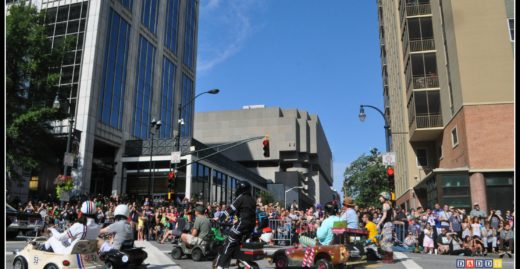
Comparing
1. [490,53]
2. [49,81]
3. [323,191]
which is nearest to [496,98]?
[490,53]

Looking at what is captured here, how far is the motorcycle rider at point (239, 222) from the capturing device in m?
8.56

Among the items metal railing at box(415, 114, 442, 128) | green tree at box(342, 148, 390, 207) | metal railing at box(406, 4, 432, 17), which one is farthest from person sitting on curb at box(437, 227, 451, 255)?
green tree at box(342, 148, 390, 207)

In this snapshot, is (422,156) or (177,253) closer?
(177,253)

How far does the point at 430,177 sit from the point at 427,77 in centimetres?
833

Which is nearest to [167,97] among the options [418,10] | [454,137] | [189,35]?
[189,35]

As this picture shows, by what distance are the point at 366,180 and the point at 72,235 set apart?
69913 millimetres

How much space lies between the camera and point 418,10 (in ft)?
115

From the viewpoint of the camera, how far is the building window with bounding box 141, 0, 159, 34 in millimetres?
49906

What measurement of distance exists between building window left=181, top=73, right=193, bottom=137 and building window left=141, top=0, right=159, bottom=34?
386 inches

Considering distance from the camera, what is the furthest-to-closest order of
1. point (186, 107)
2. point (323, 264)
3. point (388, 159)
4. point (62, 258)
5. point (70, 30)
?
point (186, 107) < point (70, 30) < point (388, 159) < point (323, 264) < point (62, 258)

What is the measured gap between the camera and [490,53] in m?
26.3

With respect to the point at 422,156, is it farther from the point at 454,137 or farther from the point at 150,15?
the point at 150,15

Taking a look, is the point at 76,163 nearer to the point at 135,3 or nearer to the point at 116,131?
the point at 116,131

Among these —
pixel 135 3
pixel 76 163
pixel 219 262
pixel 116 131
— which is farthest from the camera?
pixel 135 3
